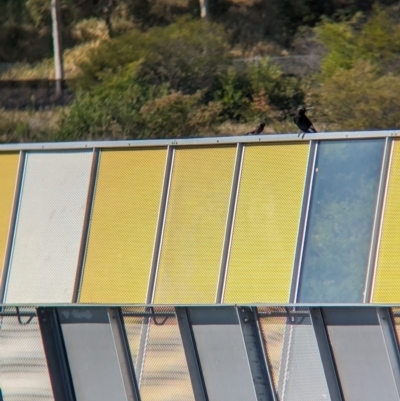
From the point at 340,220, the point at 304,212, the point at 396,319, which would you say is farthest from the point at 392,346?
the point at 304,212

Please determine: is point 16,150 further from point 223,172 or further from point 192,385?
point 192,385

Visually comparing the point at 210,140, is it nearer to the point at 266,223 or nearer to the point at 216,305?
the point at 266,223

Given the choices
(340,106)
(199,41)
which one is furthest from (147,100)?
(340,106)

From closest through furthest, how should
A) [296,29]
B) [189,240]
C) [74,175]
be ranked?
[189,240]
[74,175]
[296,29]

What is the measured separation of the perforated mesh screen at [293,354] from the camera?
859cm

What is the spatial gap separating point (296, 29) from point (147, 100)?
978cm

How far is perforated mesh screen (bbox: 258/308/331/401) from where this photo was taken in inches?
338

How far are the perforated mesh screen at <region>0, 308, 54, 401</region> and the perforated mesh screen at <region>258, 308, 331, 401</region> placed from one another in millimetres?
2302

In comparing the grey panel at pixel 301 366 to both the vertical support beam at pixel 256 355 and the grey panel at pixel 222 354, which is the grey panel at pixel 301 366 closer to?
the vertical support beam at pixel 256 355

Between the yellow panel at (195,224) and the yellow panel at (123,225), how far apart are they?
0.18m

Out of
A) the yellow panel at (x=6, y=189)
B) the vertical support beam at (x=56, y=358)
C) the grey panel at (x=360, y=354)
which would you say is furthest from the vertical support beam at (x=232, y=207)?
the yellow panel at (x=6, y=189)

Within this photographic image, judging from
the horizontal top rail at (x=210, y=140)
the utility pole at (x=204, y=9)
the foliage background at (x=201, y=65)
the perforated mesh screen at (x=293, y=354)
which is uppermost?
the horizontal top rail at (x=210, y=140)

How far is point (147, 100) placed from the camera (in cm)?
3850

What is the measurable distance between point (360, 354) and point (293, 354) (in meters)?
0.61
